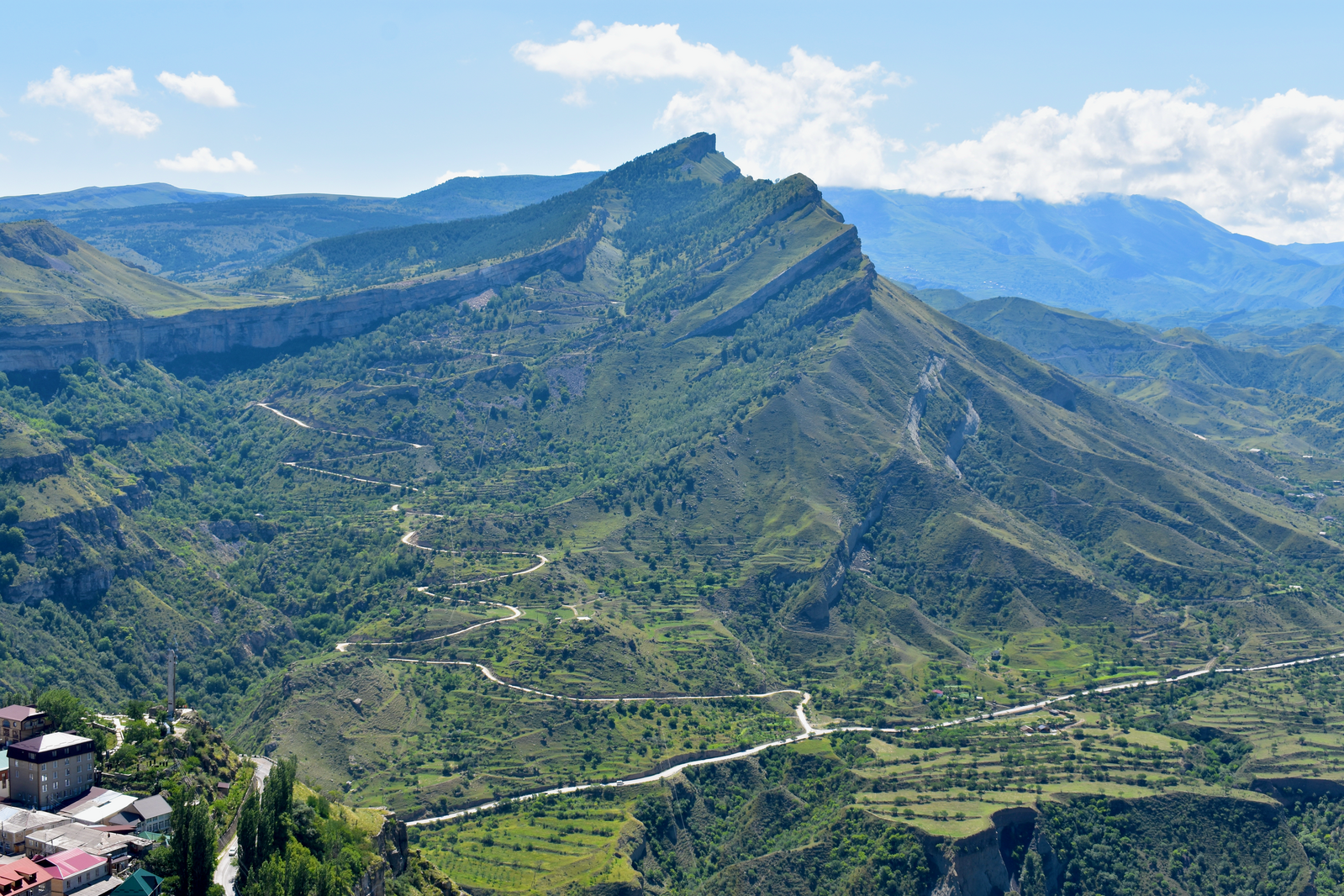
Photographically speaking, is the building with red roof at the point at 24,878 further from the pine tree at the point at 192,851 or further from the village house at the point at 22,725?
the village house at the point at 22,725

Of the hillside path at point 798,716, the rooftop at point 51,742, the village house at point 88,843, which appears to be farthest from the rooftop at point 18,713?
the hillside path at point 798,716

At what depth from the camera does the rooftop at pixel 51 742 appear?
8638 centimetres

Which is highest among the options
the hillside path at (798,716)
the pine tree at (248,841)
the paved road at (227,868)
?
the pine tree at (248,841)

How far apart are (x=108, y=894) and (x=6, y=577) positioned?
101 meters

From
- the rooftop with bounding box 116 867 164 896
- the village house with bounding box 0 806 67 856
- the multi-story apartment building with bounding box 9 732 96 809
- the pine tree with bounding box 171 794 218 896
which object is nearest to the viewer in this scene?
the rooftop with bounding box 116 867 164 896

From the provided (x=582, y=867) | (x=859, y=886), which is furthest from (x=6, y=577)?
(x=859, y=886)

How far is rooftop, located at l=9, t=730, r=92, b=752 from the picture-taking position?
86375mm

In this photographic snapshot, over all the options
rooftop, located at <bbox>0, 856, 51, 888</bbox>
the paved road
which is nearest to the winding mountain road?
the paved road

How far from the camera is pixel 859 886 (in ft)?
385

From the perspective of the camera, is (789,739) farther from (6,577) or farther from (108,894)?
(6,577)

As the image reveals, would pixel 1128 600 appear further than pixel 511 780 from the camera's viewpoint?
Yes

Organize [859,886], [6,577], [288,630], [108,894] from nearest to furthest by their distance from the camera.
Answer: [108,894] → [859,886] → [6,577] → [288,630]

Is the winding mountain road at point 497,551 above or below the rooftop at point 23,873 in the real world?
below

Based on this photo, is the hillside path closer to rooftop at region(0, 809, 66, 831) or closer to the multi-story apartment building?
the multi-story apartment building
